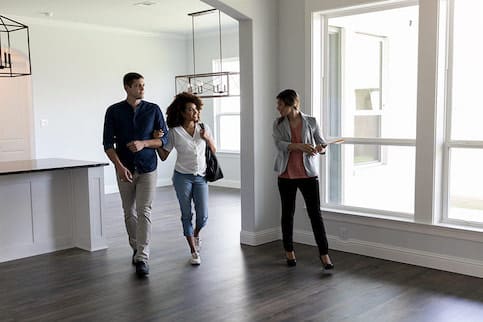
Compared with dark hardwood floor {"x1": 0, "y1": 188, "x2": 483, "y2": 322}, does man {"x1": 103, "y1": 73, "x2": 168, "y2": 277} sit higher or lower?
higher

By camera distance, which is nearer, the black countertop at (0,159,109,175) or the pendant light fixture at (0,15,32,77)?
the black countertop at (0,159,109,175)

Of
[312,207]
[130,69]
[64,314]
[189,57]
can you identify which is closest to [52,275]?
[64,314]

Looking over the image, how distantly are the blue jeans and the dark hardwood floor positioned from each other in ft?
1.42

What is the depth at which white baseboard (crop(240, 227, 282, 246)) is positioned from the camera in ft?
16.6

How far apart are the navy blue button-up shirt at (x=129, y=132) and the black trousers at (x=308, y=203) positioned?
3.54 feet

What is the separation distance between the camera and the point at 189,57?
394 inches

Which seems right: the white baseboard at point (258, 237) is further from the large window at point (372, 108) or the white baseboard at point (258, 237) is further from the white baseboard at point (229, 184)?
the white baseboard at point (229, 184)

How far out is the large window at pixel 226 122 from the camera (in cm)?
952

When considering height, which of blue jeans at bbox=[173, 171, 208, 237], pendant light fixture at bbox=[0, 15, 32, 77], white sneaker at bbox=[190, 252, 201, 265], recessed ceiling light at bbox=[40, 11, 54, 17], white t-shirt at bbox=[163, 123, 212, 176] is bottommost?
white sneaker at bbox=[190, 252, 201, 265]

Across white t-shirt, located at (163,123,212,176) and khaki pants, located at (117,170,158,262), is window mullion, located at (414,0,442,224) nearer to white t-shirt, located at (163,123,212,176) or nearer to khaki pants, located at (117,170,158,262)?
white t-shirt, located at (163,123,212,176)

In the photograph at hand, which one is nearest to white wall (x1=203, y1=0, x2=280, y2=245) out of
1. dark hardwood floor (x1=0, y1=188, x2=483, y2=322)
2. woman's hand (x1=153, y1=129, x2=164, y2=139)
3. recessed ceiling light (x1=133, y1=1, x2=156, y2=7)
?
dark hardwood floor (x1=0, y1=188, x2=483, y2=322)

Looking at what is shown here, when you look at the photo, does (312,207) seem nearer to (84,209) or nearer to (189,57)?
(84,209)

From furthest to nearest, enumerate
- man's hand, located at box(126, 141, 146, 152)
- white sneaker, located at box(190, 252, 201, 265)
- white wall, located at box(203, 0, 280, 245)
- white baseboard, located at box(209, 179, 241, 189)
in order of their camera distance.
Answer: white baseboard, located at box(209, 179, 241, 189), white wall, located at box(203, 0, 280, 245), white sneaker, located at box(190, 252, 201, 265), man's hand, located at box(126, 141, 146, 152)

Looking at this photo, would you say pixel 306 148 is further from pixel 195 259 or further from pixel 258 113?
pixel 195 259
